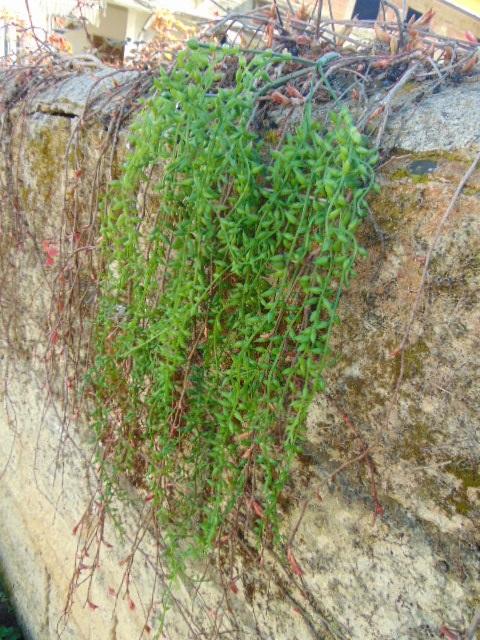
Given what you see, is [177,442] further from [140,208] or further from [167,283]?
[140,208]

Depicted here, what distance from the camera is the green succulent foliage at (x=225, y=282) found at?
3.43 ft

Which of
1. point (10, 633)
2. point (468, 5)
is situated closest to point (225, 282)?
point (10, 633)

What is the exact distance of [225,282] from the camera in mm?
1263

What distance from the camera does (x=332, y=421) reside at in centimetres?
122

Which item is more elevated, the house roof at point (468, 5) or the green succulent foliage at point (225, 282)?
the house roof at point (468, 5)

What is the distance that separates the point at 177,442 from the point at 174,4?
34.3ft

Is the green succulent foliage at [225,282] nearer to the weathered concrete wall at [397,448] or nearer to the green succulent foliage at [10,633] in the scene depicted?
the weathered concrete wall at [397,448]

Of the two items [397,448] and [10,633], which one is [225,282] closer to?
[397,448]

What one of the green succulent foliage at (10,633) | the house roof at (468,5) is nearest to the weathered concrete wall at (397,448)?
the green succulent foliage at (10,633)


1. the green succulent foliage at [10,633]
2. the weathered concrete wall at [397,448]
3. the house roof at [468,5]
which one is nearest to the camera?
the weathered concrete wall at [397,448]

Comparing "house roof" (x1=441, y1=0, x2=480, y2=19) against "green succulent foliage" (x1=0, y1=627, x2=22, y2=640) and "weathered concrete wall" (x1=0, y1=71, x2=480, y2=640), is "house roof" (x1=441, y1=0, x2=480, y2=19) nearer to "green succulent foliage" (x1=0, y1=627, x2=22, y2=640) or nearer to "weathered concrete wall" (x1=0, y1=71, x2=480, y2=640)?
"weathered concrete wall" (x1=0, y1=71, x2=480, y2=640)

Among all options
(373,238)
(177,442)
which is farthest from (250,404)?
(373,238)

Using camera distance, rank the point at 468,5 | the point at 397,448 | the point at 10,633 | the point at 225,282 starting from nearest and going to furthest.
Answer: the point at 397,448
the point at 225,282
the point at 10,633
the point at 468,5

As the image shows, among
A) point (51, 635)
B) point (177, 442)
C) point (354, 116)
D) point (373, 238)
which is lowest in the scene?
Result: point (51, 635)
